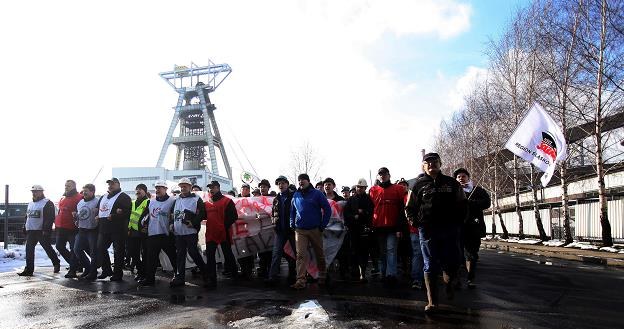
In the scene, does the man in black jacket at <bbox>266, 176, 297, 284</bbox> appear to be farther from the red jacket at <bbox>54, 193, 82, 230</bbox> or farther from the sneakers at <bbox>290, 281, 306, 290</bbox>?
the red jacket at <bbox>54, 193, 82, 230</bbox>

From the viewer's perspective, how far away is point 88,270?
9625 mm

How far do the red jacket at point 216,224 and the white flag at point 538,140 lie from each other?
20.4ft

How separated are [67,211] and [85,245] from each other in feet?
3.21

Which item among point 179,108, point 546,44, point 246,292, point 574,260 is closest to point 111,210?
point 246,292

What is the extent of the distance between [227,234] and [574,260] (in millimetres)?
10582

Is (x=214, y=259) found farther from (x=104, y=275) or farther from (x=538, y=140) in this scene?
(x=538, y=140)

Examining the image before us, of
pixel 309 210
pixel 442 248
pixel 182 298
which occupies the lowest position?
pixel 182 298

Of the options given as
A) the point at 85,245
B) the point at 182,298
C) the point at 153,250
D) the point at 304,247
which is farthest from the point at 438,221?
the point at 85,245

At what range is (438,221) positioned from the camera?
18.4 ft

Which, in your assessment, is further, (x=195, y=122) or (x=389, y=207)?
(x=195, y=122)

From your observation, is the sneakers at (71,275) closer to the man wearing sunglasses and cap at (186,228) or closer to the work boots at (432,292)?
the man wearing sunglasses and cap at (186,228)

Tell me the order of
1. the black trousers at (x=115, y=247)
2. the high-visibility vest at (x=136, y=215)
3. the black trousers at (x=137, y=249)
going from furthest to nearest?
the black trousers at (x=137, y=249)
the black trousers at (x=115, y=247)
the high-visibility vest at (x=136, y=215)

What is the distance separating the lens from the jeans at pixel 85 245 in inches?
381

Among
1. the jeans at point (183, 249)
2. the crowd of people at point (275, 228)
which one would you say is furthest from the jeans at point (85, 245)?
the jeans at point (183, 249)
